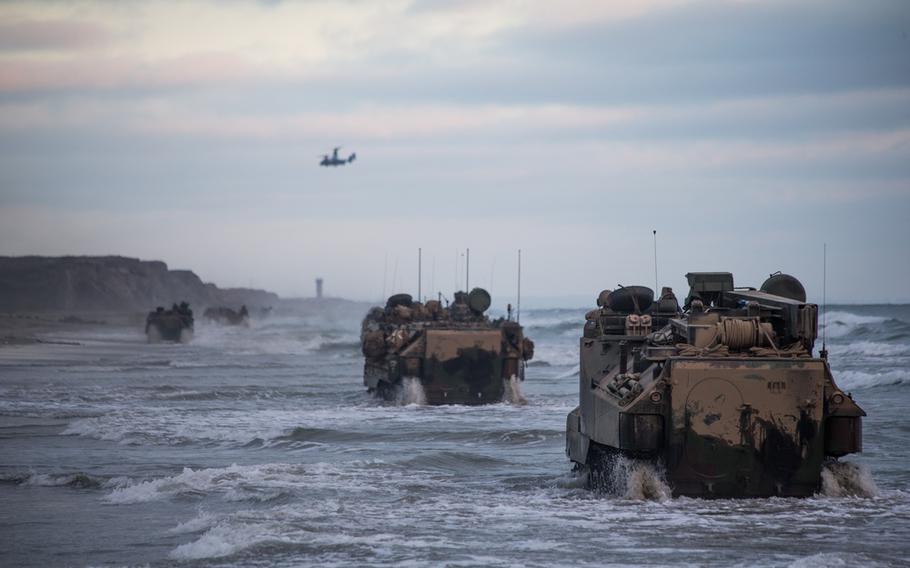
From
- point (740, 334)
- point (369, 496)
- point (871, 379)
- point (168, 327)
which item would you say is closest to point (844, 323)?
point (871, 379)

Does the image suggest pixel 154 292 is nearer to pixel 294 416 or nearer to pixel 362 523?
pixel 294 416

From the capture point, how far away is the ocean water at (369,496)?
13.5m

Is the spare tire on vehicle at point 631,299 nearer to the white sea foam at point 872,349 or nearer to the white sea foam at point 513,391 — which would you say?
the white sea foam at point 513,391

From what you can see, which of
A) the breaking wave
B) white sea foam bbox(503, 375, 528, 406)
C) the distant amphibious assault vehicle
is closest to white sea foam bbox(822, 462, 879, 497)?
the distant amphibious assault vehicle

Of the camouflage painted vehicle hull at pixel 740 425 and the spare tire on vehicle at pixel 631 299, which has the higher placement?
the spare tire on vehicle at pixel 631 299

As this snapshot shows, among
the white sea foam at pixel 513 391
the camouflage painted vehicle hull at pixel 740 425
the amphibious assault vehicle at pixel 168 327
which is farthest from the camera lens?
the amphibious assault vehicle at pixel 168 327

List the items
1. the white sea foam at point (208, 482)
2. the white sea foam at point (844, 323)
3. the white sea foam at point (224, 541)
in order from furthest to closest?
the white sea foam at point (844, 323), the white sea foam at point (208, 482), the white sea foam at point (224, 541)

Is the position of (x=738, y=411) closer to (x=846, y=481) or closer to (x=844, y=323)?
(x=846, y=481)

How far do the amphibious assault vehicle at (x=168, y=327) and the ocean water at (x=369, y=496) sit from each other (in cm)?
4680

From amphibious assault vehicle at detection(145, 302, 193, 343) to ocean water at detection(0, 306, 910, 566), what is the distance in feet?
154

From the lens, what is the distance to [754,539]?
13.7 metres

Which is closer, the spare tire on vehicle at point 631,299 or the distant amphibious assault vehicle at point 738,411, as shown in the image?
the distant amphibious assault vehicle at point 738,411

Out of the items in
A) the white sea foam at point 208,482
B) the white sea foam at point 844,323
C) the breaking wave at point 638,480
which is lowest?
the white sea foam at point 208,482

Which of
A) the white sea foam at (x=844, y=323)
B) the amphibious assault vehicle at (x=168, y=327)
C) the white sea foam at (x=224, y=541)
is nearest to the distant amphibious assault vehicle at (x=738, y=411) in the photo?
the white sea foam at (x=224, y=541)
